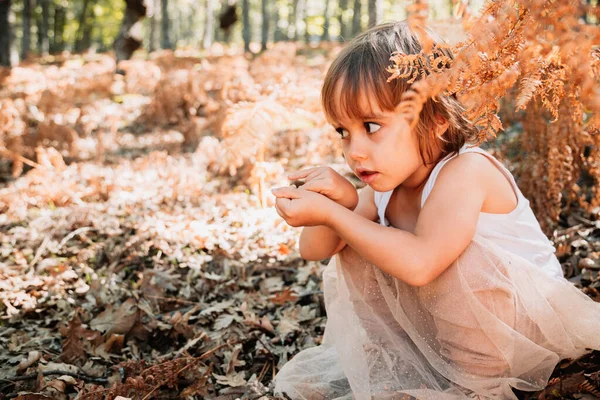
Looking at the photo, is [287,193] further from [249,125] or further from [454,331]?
[249,125]

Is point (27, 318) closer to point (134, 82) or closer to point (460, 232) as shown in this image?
point (460, 232)

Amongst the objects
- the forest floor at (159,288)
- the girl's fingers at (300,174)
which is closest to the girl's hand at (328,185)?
the girl's fingers at (300,174)

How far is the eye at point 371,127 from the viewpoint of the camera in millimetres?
1710

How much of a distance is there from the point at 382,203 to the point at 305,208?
516 mm

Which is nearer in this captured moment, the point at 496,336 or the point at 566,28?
the point at 566,28

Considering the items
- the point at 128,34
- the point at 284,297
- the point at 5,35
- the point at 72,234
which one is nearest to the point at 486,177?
the point at 284,297

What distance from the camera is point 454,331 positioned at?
1.78 m

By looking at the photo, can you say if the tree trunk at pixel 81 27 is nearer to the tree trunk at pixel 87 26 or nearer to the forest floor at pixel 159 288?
the tree trunk at pixel 87 26

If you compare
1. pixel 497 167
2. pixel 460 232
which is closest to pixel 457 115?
pixel 497 167

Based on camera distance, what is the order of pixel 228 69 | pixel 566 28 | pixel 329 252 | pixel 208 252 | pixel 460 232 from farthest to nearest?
1. pixel 228 69
2. pixel 208 252
3. pixel 329 252
4. pixel 460 232
5. pixel 566 28

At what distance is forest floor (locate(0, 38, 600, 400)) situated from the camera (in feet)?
6.99

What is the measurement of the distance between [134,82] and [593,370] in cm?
974

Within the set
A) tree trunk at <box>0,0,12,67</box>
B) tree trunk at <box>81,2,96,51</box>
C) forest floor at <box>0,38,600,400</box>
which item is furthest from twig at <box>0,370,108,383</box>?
tree trunk at <box>81,2,96,51</box>

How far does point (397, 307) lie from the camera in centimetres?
191
